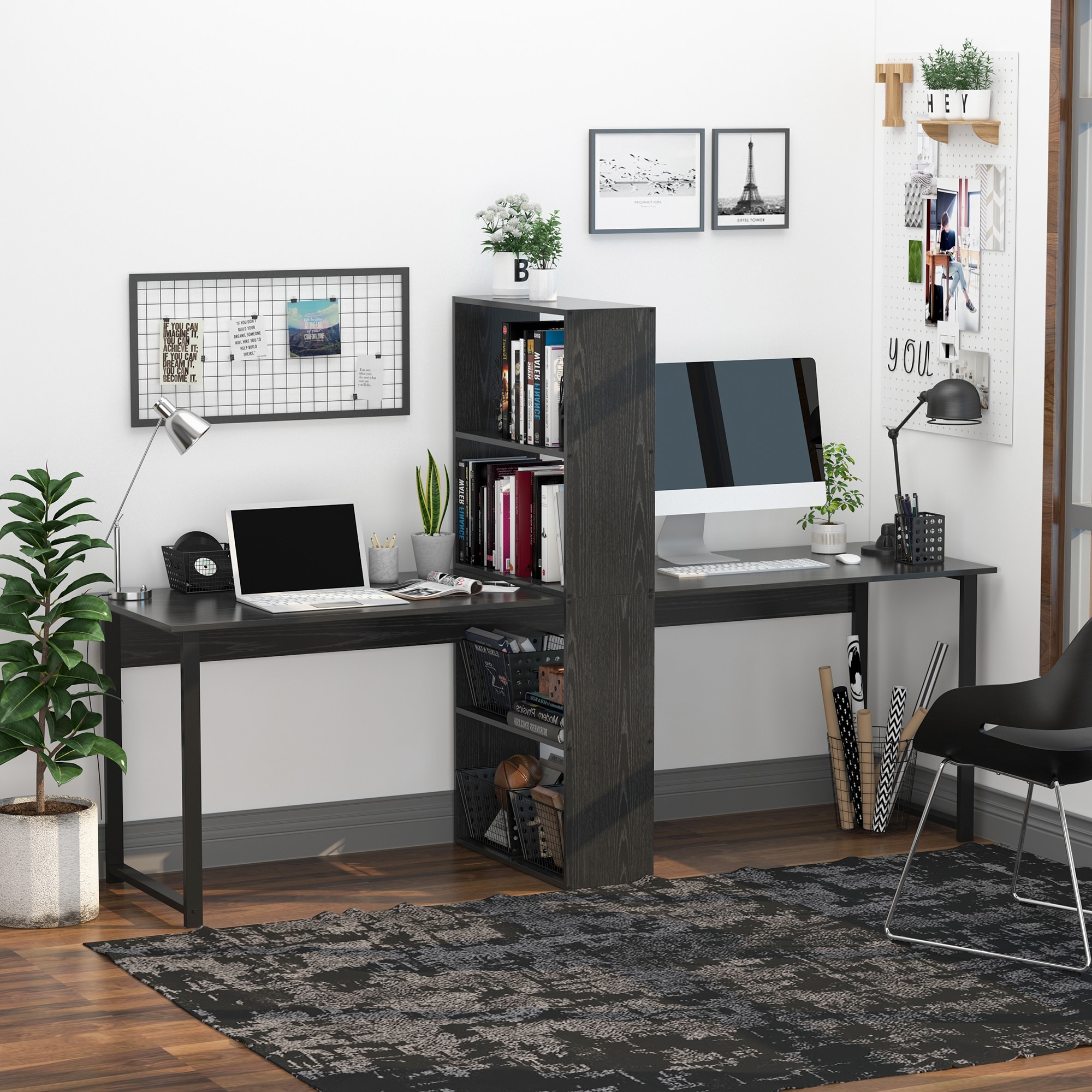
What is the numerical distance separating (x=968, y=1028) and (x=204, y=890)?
209cm

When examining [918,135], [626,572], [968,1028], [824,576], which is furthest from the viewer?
[918,135]

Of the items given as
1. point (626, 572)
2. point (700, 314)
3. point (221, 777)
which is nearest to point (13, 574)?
point (221, 777)

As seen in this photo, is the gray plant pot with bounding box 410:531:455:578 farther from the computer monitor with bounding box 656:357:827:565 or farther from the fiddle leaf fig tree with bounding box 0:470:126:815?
the fiddle leaf fig tree with bounding box 0:470:126:815

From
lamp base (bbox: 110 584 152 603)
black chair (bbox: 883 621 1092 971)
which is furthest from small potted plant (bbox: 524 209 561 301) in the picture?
black chair (bbox: 883 621 1092 971)

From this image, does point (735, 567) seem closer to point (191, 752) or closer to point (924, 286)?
point (924, 286)

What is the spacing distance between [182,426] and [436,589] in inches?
30.8

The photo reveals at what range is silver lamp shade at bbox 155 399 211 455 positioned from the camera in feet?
16.3

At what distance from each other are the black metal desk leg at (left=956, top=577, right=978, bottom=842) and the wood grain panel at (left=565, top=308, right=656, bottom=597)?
106 cm

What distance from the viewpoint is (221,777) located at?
5395 mm

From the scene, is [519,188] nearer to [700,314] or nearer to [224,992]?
[700,314]

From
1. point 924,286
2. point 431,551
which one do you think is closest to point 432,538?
point 431,551

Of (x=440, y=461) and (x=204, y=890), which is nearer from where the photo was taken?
(x=204, y=890)

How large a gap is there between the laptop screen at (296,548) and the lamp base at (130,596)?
0.81 feet

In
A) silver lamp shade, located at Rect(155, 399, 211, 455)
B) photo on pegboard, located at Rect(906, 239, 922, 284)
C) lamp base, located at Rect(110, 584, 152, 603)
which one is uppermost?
photo on pegboard, located at Rect(906, 239, 922, 284)
